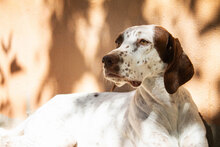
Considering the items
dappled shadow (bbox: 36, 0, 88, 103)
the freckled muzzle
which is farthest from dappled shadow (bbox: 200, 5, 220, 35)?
dappled shadow (bbox: 36, 0, 88, 103)

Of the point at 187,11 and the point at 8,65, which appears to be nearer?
the point at 187,11

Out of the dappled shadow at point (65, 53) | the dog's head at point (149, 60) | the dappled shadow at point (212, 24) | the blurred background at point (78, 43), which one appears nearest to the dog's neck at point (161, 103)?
the dog's head at point (149, 60)

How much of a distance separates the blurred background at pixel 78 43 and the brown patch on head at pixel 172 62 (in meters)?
0.69

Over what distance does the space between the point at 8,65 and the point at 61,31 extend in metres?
→ 1.08

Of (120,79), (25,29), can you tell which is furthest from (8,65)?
(120,79)

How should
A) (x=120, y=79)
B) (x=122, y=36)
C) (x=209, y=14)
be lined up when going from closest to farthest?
(x=120, y=79), (x=122, y=36), (x=209, y=14)

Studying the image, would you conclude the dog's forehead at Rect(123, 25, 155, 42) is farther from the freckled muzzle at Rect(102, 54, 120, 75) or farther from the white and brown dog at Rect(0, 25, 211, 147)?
the freckled muzzle at Rect(102, 54, 120, 75)

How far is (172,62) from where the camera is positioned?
227cm

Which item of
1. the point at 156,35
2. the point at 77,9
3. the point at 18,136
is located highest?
the point at 77,9

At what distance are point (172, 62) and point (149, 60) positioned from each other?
198 mm

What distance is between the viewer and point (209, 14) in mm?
2820

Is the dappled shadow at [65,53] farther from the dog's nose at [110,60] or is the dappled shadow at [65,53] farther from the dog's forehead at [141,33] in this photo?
the dog's nose at [110,60]

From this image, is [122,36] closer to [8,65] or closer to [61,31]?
[61,31]

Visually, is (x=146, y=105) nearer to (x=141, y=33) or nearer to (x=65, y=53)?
(x=141, y=33)
